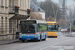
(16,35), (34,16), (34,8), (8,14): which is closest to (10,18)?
(8,14)

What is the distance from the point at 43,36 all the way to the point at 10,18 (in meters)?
5.37

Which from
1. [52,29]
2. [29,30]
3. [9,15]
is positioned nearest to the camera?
[29,30]

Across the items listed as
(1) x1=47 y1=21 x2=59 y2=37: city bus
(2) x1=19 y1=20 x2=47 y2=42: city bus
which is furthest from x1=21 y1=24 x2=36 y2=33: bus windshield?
(1) x1=47 y1=21 x2=59 y2=37: city bus

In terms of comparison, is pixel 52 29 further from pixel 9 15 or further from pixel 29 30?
pixel 29 30

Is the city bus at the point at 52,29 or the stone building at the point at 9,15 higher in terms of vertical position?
the stone building at the point at 9,15

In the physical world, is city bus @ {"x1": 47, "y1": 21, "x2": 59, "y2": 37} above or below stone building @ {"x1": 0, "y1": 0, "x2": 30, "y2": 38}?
below

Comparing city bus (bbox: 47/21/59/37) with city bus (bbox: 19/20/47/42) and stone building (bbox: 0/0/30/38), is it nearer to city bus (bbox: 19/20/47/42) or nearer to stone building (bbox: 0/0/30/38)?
stone building (bbox: 0/0/30/38)

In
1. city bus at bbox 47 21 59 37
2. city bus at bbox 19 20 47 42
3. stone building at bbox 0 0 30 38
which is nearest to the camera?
city bus at bbox 19 20 47 42

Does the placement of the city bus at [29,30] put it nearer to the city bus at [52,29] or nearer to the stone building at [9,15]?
the stone building at [9,15]

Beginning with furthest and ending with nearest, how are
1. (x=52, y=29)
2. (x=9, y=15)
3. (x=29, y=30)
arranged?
1. (x=52, y=29)
2. (x=9, y=15)
3. (x=29, y=30)

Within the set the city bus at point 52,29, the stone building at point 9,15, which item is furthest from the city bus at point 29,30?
the city bus at point 52,29

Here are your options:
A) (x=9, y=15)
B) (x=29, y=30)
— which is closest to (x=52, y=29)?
(x=9, y=15)

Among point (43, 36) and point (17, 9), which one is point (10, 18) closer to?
point (17, 9)

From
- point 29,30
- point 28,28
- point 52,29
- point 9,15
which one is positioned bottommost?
point 52,29
